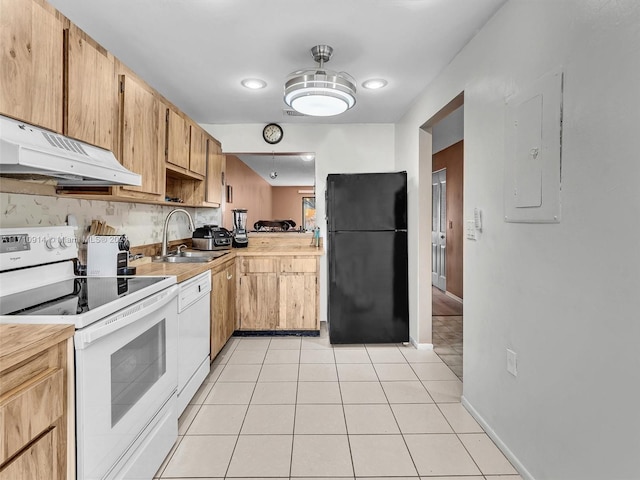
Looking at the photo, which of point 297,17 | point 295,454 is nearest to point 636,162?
point 297,17

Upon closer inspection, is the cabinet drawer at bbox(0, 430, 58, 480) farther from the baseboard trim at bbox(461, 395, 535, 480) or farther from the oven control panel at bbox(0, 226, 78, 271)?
the baseboard trim at bbox(461, 395, 535, 480)

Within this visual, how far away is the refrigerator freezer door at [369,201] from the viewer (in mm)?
3449

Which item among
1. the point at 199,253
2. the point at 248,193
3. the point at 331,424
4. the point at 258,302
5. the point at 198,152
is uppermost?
the point at 198,152

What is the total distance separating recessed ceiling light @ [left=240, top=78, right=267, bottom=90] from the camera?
112 inches

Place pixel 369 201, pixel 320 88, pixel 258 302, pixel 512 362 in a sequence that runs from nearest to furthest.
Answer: pixel 512 362
pixel 320 88
pixel 369 201
pixel 258 302

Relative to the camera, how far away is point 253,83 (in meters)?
2.90

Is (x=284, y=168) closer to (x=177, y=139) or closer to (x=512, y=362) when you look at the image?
(x=177, y=139)

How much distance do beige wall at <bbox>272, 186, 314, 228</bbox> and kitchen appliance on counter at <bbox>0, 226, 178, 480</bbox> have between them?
8.31ft

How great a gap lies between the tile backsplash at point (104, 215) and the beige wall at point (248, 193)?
362 millimetres

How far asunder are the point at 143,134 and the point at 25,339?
1.66 meters

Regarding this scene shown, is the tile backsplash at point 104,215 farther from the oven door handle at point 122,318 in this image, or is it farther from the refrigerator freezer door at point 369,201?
the refrigerator freezer door at point 369,201

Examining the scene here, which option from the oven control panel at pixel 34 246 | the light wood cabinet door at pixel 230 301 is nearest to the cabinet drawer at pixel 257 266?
Result: the light wood cabinet door at pixel 230 301

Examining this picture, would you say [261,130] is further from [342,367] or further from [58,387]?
[58,387]

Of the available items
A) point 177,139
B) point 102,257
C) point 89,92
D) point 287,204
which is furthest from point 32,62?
point 287,204
